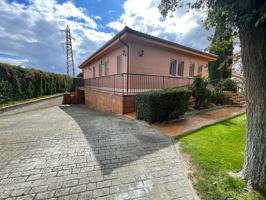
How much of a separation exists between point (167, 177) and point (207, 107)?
22.6ft

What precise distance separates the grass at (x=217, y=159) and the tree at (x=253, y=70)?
0.34m

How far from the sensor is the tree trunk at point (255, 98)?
6.63 feet

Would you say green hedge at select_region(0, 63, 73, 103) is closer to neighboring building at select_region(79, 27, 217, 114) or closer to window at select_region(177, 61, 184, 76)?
neighboring building at select_region(79, 27, 217, 114)

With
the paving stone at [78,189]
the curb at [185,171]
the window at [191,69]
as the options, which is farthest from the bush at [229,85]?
the paving stone at [78,189]

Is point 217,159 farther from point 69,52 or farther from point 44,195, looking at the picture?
point 69,52

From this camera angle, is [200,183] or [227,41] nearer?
[200,183]

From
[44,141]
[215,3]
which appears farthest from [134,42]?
[44,141]

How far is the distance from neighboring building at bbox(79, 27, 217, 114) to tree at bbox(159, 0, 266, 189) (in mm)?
5283

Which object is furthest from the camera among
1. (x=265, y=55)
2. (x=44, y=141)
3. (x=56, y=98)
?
(x=56, y=98)

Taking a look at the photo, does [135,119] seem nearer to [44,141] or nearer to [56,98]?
[44,141]

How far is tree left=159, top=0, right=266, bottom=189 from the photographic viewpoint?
77.8 inches

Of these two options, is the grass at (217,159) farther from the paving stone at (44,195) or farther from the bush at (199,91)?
the bush at (199,91)

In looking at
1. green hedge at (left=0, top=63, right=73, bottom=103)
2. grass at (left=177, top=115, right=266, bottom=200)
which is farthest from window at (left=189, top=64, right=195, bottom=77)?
green hedge at (left=0, top=63, right=73, bottom=103)

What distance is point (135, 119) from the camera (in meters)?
6.16
